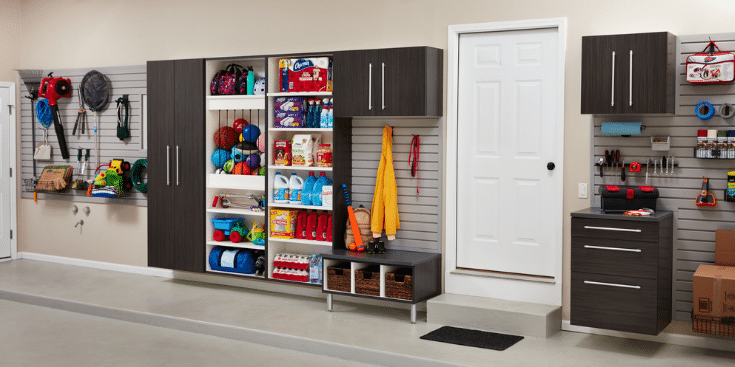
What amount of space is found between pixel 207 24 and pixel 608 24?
3807 mm

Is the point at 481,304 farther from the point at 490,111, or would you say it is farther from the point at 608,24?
the point at 608,24

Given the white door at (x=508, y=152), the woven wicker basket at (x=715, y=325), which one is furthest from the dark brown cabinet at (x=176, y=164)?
the woven wicker basket at (x=715, y=325)

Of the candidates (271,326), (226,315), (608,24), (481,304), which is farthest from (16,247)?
(608,24)

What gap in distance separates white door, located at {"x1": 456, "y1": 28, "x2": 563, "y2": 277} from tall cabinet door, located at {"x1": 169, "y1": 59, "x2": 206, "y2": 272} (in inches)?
96.3

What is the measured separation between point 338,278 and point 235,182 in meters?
1.51

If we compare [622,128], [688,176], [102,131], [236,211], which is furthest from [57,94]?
[688,176]

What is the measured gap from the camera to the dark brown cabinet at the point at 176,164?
6660 mm

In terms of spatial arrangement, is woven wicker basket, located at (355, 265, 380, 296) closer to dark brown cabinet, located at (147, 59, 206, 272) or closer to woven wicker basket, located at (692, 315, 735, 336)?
dark brown cabinet, located at (147, 59, 206, 272)

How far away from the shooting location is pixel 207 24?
275 inches

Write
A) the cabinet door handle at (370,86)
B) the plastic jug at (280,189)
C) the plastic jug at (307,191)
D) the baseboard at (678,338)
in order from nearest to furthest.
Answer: the baseboard at (678,338)
the cabinet door handle at (370,86)
the plastic jug at (307,191)
the plastic jug at (280,189)

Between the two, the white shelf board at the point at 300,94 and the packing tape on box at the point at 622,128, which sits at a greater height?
the white shelf board at the point at 300,94

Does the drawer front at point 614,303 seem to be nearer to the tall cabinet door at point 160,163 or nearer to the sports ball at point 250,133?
the sports ball at point 250,133

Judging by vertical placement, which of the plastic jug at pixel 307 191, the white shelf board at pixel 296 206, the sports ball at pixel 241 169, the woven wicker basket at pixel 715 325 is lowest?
the woven wicker basket at pixel 715 325

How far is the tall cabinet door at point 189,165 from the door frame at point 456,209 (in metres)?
2.35
